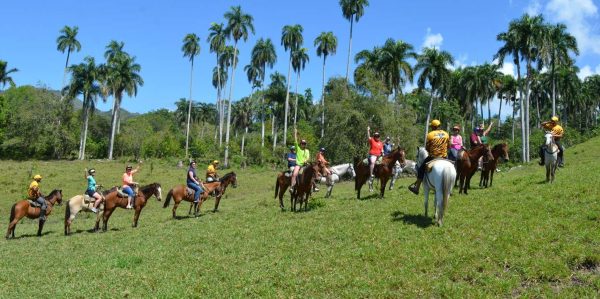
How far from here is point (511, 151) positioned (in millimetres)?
66438

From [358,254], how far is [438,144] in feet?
13.9

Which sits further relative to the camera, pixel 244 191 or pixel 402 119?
pixel 402 119

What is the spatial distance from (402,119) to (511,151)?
2568cm

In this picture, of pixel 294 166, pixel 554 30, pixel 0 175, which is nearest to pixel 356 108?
pixel 554 30

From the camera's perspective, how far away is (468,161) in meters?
16.3

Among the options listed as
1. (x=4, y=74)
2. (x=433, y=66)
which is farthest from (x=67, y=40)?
(x=433, y=66)

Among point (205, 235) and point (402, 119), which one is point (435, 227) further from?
point (402, 119)

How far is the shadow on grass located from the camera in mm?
12035

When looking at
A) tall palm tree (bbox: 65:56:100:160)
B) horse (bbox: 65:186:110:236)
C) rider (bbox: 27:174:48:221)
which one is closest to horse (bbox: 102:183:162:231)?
horse (bbox: 65:186:110:236)

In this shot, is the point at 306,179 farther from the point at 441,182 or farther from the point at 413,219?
the point at 441,182

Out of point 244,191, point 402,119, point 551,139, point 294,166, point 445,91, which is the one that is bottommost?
point 244,191

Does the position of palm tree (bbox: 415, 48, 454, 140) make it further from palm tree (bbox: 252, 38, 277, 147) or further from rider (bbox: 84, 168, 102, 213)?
rider (bbox: 84, 168, 102, 213)

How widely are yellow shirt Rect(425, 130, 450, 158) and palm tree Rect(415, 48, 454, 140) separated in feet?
165

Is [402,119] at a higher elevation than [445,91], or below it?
below
